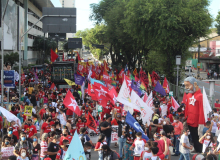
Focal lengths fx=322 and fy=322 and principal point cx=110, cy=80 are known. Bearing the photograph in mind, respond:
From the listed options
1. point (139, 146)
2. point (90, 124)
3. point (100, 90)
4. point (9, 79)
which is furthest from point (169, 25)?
point (139, 146)

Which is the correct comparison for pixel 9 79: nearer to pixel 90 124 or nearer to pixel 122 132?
pixel 90 124

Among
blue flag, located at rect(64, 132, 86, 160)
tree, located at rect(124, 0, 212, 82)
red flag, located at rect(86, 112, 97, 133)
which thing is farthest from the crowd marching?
tree, located at rect(124, 0, 212, 82)

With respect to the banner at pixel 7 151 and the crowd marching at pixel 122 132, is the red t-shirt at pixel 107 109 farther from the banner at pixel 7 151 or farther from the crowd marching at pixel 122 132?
the banner at pixel 7 151

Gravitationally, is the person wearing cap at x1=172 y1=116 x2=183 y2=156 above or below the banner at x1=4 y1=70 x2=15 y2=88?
below

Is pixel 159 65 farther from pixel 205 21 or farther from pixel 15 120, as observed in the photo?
pixel 15 120

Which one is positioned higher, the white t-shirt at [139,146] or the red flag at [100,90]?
the red flag at [100,90]

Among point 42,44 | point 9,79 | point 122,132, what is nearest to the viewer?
point 122,132

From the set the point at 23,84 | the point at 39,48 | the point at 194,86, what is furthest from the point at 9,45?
the point at 194,86

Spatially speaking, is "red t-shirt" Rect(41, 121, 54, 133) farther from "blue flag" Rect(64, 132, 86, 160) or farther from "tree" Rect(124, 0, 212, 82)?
"tree" Rect(124, 0, 212, 82)

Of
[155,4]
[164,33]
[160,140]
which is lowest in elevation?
[160,140]

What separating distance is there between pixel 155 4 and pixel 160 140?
799 inches

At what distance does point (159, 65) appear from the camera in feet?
100

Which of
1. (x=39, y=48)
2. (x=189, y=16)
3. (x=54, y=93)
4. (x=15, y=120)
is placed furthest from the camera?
(x=39, y=48)

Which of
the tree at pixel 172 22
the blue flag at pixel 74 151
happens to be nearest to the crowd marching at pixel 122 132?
the blue flag at pixel 74 151
